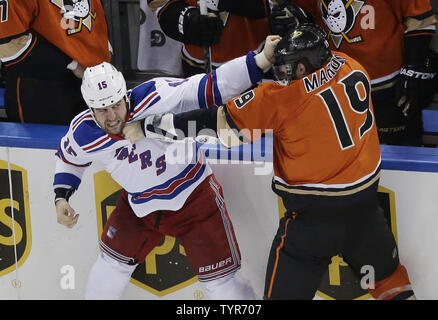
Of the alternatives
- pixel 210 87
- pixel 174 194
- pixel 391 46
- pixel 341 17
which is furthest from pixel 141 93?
pixel 391 46

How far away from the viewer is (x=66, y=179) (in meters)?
2.75

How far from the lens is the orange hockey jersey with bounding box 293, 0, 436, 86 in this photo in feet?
9.37

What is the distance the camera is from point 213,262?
2.74 metres

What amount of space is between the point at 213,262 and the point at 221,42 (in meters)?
0.90

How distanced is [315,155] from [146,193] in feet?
2.03

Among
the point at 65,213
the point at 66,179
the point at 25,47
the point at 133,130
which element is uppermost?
the point at 25,47

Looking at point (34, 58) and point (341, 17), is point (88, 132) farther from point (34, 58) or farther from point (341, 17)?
point (341, 17)

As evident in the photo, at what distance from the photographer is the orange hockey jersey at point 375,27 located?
2.86 meters

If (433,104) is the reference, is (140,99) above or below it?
above

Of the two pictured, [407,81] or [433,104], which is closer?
[407,81]

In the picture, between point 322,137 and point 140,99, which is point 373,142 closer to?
point 322,137

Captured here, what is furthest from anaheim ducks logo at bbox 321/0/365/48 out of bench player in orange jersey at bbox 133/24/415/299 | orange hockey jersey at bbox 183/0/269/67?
bench player in orange jersey at bbox 133/24/415/299

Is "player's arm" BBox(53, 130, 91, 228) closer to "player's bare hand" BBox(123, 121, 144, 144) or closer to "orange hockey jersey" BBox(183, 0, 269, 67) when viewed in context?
"player's bare hand" BBox(123, 121, 144, 144)

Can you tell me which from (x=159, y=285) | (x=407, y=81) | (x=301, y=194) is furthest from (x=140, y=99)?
(x=407, y=81)
